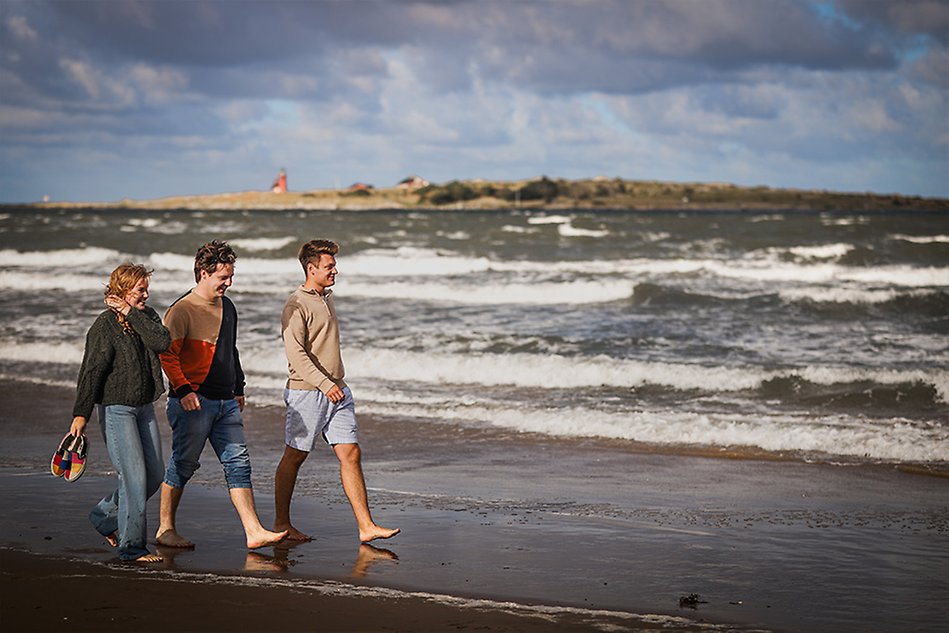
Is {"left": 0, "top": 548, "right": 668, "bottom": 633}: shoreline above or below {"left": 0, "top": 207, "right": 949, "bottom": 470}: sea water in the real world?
below

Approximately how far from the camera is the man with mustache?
228 inches

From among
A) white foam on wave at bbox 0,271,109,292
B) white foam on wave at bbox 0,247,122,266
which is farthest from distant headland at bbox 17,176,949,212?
white foam on wave at bbox 0,271,109,292

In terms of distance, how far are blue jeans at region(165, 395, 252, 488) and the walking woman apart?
0.27 meters

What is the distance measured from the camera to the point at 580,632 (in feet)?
15.3

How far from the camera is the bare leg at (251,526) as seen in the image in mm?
5984

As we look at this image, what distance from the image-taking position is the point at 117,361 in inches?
217

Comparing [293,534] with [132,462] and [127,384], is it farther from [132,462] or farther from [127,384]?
[127,384]

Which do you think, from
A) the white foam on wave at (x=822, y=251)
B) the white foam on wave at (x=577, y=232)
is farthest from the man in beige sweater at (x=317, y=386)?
the white foam on wave at (x=577, y=232)

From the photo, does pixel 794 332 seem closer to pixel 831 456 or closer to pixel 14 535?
pixel 831 456

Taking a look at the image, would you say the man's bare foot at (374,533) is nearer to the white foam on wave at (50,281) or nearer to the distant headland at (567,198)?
the white foam on wave at (50,281)

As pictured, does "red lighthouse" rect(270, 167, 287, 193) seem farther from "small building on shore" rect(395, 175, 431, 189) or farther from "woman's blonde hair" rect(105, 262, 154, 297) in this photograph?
"woman's blonde hair" rect(105, 262, 154, 297)

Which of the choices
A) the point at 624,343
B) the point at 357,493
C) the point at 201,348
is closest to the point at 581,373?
the point at 624,343

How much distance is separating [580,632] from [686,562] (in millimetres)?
1392

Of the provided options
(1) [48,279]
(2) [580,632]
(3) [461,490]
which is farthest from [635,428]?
(1) [48,279]
